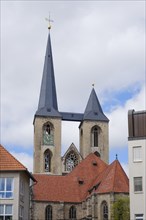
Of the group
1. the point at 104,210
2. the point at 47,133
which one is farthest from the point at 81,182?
the point at 47,133

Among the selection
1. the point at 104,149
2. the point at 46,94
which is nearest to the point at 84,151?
the point at 104,149

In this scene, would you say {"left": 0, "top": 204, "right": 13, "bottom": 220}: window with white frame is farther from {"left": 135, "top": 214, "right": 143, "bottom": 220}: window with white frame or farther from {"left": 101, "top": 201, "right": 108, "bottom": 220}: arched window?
{"left": 101, "top": 201, "right": 108, "bottom": 220}: arched window

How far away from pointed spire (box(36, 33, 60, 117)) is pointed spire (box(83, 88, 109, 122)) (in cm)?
530

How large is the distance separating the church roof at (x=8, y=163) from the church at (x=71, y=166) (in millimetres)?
21448

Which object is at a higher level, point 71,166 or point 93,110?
point 93,110

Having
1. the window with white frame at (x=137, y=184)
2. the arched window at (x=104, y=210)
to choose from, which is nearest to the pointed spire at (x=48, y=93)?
the arched window at (x=104, y=210)

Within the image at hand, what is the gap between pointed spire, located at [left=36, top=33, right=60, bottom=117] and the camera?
87000 millimetres

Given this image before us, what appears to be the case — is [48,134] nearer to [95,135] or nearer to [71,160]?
[71,160]

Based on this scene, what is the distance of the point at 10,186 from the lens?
4194cm

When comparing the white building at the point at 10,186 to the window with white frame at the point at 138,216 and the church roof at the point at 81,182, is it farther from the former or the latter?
the church roof at the point at 81,182

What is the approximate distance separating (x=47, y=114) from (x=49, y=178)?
1548 centimetres

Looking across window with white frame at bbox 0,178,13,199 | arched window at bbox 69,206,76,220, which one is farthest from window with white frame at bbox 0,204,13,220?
arched window at bbox 69,206,76,220

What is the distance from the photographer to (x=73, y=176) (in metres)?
74.3

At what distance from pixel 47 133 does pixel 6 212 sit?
4488cm
